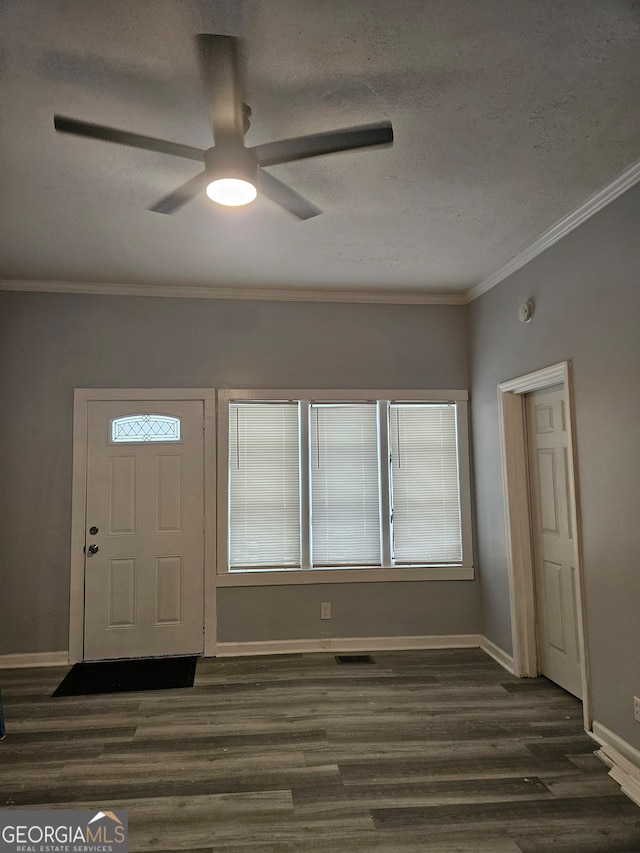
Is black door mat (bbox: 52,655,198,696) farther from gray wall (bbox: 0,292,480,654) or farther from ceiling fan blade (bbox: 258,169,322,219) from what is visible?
ceiling fan blade (bbox: 258,169,322,219)

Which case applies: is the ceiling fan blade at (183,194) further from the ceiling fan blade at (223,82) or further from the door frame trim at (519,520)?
the door frame trim at (519,520)

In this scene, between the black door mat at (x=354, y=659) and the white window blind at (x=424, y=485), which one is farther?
the white window blind at (x=424, y=485)

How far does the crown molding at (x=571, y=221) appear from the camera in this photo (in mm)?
2633

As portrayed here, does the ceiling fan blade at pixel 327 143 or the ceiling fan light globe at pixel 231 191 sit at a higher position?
the ceiling fan blade at pixel 327 143

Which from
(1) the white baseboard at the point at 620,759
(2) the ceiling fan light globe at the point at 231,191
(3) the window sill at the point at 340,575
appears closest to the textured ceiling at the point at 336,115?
(2) the ceiling fan light globe at the point at 231,191

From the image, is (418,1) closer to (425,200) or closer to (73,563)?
(425,200)

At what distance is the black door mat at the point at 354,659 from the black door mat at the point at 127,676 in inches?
43.0

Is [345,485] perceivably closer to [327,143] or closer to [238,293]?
[238,293]

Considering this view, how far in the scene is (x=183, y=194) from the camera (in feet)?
7.00

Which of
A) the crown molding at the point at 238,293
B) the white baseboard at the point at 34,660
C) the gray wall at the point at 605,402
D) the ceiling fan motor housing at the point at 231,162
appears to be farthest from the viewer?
the crown molding at the point at 238,293

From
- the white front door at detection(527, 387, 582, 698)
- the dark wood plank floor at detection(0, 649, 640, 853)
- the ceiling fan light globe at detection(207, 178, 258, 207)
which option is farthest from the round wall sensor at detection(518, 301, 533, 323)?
the dark wood plank floor at detection(0, 649, 640, 853)

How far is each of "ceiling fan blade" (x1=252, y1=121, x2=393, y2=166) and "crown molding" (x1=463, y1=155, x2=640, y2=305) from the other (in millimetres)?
1525

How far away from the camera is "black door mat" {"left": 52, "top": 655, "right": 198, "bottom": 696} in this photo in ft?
11.7

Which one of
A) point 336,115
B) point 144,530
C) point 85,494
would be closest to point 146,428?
point 85,494
